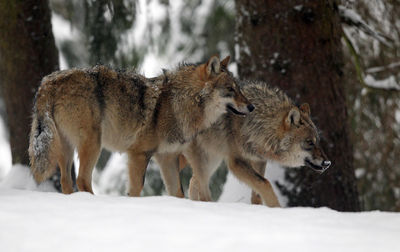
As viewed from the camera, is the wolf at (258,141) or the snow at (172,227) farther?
the wolf at (258,141)

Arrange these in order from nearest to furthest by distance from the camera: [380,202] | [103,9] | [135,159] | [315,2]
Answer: [135,159], [315,2], [103,9], [380,202]

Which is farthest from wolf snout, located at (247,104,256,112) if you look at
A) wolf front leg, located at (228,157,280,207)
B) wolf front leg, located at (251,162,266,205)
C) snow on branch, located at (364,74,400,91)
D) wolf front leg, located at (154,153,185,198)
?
snow on branch, located at (364,74,400,91)

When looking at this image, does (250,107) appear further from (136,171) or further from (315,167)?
(136,171)

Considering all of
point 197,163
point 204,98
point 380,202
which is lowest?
point 380,202

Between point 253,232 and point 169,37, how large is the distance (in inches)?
301

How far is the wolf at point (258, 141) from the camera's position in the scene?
6.33 m

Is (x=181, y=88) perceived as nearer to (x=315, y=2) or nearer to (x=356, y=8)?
(x=315, y=2)

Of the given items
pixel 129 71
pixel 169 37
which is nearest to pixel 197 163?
pixel 129 71

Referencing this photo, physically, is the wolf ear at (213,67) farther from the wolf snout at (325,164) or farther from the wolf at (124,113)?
the wolf snout at (325,164)

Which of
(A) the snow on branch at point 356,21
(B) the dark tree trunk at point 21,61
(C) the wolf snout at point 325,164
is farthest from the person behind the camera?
(A) the snow on branch at point 356,21

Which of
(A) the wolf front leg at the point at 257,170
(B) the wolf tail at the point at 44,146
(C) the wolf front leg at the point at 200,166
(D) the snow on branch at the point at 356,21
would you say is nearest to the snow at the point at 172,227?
(B) the wolf tail at the point at 44,146

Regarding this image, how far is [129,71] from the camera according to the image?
6.25 meters

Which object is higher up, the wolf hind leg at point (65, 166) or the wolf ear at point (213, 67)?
the wolf ear at point (213, 67)

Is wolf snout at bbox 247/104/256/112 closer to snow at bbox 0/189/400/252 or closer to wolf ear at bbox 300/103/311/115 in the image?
wolf ear at bbox 300/103/311/115
